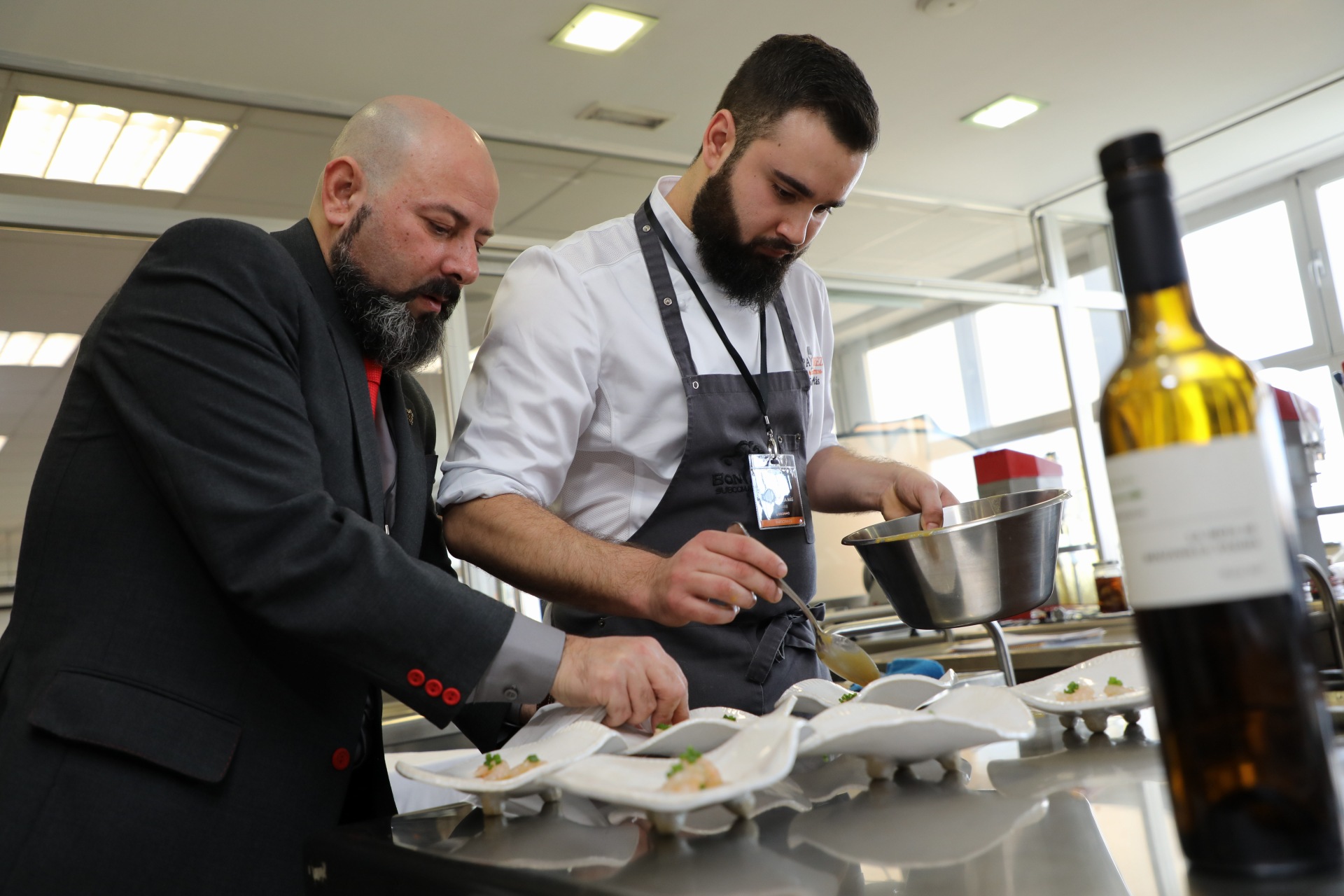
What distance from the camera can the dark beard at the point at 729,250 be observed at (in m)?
1.43

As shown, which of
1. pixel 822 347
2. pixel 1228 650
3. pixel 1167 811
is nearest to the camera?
pixel 1228 650

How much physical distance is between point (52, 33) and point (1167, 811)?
344 cm

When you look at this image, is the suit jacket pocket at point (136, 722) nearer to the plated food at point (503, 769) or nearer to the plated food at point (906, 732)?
the plated food at point (503, 769)

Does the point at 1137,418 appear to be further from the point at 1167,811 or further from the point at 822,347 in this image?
the point at 822,347

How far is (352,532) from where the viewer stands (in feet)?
2.88

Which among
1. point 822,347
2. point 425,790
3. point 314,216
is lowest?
point 425,790

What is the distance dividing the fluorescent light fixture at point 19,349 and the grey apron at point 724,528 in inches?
93.4

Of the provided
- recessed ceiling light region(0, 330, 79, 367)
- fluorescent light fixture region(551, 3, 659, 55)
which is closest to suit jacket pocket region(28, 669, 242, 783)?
recessed ceiling light region(0, 330, 79, 367)

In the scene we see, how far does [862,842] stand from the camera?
51 centimetres

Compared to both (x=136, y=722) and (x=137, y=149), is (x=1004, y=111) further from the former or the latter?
(x=136, y=722)

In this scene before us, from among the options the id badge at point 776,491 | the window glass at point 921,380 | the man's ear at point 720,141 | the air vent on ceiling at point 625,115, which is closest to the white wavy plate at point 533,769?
the id badge at point 776,491

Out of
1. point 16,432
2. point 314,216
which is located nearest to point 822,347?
point 314,216

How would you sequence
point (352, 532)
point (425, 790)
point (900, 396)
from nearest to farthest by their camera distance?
point (352, 532) < point (425, 790) < point (900, 396)

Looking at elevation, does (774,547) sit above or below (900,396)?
below
